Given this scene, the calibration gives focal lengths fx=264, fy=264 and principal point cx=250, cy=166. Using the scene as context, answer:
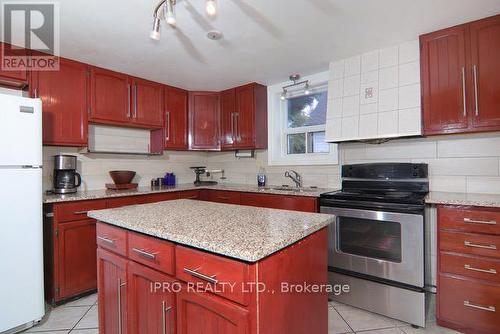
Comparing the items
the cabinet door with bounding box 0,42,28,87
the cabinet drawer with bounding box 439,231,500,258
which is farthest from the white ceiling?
the cabinet drawer with bounding box 439,231,500,258

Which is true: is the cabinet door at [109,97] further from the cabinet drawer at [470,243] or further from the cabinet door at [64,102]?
the cabinet drawer at [470,243]

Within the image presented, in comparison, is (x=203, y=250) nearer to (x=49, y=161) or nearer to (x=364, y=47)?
(x=364, y=47)

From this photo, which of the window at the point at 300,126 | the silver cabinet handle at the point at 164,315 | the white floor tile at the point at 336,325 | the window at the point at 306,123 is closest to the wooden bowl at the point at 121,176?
the window at the point at 300,126

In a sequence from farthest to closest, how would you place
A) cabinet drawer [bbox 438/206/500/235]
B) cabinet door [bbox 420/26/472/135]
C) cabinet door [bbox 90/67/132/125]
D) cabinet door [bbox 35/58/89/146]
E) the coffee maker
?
1. cabinet door [bbox 90/67/132/125]
2. the coffee maker
3. cabinet door [bbox 35/58/89/146]
4. cabinet door [bbox 420/26/472/135]
5. cabinet drawer [bbox 438/206/500/235]

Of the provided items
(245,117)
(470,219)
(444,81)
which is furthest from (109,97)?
(470,219)

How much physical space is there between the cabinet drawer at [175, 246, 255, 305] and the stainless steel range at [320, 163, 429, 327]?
1568 mm

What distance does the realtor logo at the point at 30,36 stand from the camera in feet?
5.88

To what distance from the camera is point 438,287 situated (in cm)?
192

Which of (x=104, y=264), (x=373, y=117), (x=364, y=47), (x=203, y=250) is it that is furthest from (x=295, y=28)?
(x=104, y=264)

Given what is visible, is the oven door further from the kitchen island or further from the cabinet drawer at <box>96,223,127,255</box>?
the cabinet drawer at <box>96,223,127,255</box>

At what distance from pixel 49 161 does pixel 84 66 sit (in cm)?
103

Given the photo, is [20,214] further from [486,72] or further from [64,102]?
[486,72]

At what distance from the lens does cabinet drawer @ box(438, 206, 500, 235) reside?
5.63ft

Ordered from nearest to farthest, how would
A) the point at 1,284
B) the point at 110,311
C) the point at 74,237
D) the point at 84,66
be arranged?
1. the point at 110,311
2. the point at 1,284
3. the point at 74,237
4. the point at 84,66
